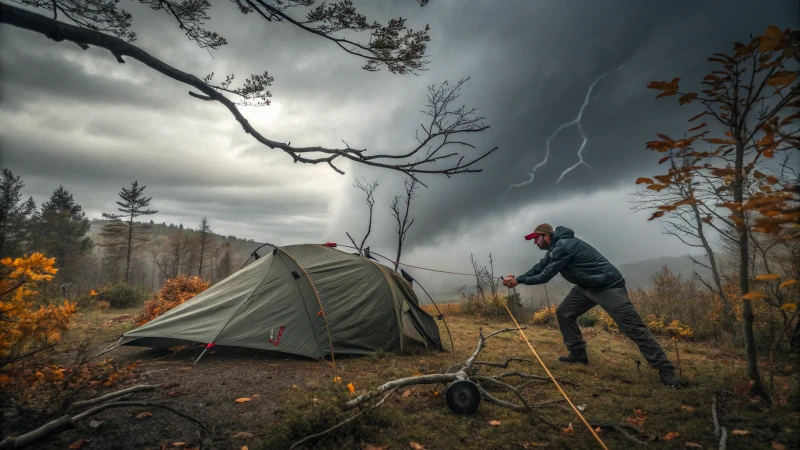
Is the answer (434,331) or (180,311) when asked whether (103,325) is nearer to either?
(180,311)

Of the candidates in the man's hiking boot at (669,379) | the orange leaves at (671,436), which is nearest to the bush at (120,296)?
the orange leaves at (671,436)

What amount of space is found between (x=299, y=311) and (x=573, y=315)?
485 centimetres

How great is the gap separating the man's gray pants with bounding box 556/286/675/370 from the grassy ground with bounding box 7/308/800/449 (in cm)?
40

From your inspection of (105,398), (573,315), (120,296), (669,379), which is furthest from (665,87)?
(120,296)

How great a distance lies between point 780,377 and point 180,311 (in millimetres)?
9083

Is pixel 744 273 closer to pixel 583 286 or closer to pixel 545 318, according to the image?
pixel 583 286

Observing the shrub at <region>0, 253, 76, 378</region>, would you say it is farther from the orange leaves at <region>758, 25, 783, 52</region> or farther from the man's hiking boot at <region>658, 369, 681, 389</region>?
the man's hiking boot at <region>658, 369, 681, 389</region>

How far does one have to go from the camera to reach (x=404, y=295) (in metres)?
7.27

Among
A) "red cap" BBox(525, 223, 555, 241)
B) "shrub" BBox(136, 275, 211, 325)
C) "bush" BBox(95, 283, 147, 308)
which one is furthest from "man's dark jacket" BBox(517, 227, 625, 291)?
"bush" BBox(95, 283, 147, 308)

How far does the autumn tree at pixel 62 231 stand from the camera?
85.9ft

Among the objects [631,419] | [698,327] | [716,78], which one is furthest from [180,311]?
[698,327]

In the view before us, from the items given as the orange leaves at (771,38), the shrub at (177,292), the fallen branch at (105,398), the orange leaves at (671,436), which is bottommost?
the orange leaves at (671,436)

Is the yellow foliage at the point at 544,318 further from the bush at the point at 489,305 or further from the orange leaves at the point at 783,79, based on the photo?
the orange leaves at the point at 783,79

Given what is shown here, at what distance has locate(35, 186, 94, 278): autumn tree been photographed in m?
26.2
